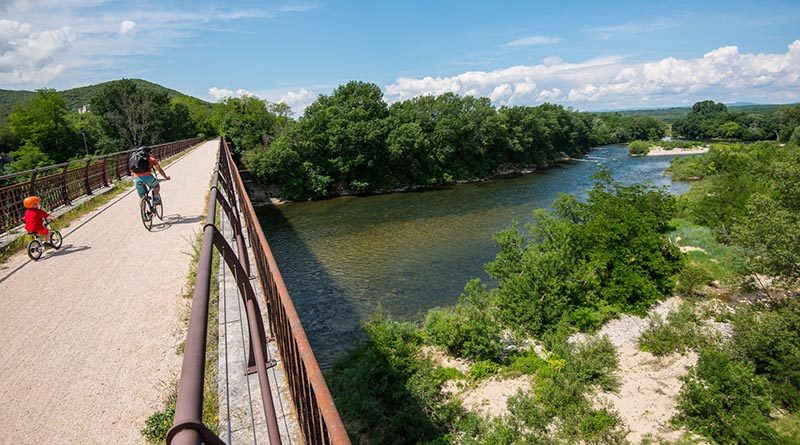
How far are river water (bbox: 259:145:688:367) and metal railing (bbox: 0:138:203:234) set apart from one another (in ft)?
29.0

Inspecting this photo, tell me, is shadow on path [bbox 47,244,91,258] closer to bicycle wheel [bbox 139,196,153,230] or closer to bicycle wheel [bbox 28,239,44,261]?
bicycle wheel [bbox 28,239,44,261]

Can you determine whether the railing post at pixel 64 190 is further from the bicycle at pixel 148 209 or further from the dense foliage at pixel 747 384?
the dense foliage at pixel 747 384

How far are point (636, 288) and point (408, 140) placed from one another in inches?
1305

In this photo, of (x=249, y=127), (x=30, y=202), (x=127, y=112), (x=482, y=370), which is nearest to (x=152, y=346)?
(x=30, y=202)

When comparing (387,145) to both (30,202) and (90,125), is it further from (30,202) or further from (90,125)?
(90,125)

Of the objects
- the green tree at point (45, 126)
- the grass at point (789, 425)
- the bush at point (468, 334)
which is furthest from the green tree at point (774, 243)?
the green tree at point (45, 126)

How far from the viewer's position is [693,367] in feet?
40.6

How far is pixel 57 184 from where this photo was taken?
43.1ft

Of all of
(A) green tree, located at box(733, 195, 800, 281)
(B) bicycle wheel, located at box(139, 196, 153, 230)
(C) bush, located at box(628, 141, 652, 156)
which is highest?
(B) bicycle wheel, located at box(139, 196, 153, 230)

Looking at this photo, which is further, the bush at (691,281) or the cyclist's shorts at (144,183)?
the bush at (691,281)

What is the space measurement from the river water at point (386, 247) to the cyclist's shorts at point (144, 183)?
7.24m

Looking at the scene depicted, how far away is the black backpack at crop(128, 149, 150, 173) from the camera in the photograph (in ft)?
33.2

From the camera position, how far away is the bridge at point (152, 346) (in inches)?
105

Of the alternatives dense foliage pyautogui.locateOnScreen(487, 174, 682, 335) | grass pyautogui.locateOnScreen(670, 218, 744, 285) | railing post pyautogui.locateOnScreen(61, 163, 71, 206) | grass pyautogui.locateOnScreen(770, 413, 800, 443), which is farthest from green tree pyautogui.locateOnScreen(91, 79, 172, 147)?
grass pyautogui.locateOnScreen(770, 413, 800, 443)
